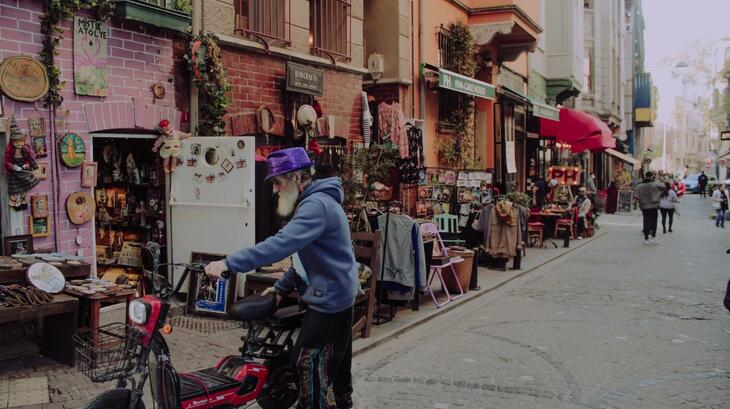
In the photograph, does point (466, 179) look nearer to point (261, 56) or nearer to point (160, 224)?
point (261, 56)

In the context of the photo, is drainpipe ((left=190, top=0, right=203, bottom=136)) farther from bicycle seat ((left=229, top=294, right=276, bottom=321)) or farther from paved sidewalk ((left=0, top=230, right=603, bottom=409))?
bicycle seat ((left=229, top=294, right=276, bottom=321))

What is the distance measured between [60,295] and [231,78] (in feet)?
13.9

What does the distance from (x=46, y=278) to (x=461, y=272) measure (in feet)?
19.8

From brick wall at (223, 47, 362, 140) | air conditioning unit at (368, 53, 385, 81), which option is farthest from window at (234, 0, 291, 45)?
air conditioning unit at (368, 53, 385, 81)

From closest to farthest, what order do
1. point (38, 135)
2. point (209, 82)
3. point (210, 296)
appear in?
point (38, 135), point (210, 296), point (209, 82)

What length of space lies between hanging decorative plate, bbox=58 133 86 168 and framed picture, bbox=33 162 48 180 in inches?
8.1

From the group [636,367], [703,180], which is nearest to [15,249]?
[636,367]

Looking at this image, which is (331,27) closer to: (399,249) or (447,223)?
(447,223)

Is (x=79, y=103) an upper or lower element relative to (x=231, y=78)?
lower

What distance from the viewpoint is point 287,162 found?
417 centimetres

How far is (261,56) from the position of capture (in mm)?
9570

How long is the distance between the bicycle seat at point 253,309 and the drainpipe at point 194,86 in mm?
4744

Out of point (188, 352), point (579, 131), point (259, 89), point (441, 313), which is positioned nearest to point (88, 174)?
point (188, 352)

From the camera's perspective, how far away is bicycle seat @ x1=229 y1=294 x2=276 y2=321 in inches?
163
